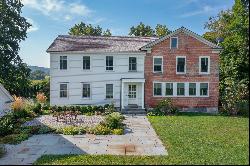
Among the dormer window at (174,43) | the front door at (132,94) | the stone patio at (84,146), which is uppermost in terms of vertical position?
the dormer window at (174,43)

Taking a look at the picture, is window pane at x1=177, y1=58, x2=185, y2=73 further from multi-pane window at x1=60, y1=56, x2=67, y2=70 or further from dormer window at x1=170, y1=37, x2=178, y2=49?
multi-pane window at x1=60, y1=56, x2=67, y2=70

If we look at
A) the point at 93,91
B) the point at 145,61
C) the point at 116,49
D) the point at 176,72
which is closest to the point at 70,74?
the point at 93,91

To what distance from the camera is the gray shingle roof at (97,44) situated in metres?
34.3

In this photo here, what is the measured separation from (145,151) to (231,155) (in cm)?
407

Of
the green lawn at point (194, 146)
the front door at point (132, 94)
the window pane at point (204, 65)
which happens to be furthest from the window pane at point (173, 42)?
the green lawn at point (194, 146)

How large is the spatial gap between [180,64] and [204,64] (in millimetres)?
2432

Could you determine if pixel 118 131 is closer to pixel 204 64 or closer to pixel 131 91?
pixel 131 91

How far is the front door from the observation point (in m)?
34.8

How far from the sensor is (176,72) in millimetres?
34250

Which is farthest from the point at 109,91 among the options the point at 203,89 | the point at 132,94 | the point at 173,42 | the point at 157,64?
the point at 203,89

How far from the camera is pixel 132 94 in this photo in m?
34.8

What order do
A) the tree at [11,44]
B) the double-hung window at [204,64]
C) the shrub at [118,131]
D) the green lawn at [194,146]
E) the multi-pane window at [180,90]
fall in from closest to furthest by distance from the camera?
the green lawn at [194,146] → the shrub at [118,131] → the double-hung window at [204,64] → the multi-pane window at [180,90] → the tree at [11,44]

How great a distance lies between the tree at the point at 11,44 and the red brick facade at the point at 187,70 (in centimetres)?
1731

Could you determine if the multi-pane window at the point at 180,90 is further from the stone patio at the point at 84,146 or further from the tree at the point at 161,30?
the tree at the point at 161,30
